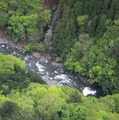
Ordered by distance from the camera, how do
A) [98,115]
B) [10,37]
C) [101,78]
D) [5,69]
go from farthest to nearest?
[10,37] < [101,78] < [5,69] < [98,115]

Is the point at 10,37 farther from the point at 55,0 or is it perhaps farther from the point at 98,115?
the point at 98,115

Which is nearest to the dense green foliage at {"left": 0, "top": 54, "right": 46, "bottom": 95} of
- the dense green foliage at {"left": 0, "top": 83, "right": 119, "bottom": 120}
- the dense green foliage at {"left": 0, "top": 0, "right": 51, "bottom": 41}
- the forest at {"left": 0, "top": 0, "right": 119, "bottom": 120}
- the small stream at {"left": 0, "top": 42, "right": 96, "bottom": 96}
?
the forest at {"left": 0, "top": 0, "right": 119, "bottom": 120}

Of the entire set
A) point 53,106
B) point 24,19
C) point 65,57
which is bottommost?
point 53,106

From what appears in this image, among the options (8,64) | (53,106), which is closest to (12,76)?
(8,64)

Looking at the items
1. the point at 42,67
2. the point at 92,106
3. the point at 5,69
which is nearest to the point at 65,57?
the point at 42,67

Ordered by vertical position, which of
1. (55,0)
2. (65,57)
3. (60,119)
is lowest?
(60,119)

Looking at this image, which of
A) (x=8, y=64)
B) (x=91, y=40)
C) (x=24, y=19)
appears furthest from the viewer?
(x=24, y=19)

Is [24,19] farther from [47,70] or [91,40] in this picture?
[91,40]

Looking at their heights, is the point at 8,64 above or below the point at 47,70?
below
